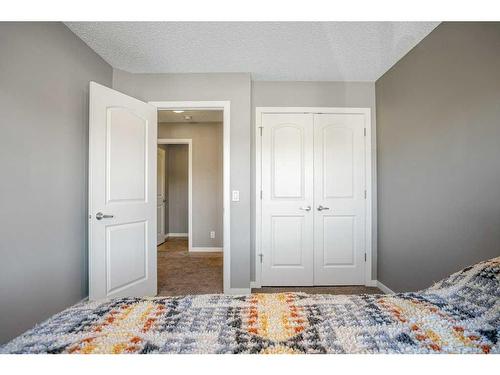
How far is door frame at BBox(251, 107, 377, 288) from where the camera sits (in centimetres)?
298

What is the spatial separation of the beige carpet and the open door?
40cm

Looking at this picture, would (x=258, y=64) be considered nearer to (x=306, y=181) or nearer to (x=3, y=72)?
(x=306, y=181)

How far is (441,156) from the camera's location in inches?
76.9

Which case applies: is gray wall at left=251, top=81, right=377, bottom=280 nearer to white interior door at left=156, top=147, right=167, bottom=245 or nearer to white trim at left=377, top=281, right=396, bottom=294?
white trim at left=377, top=281, right=396, bottom=294

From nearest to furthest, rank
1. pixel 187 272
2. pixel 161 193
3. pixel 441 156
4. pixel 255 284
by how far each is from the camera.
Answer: pixel 441 156 < pixel 255 284 < pixel 187 272 < pixel 161 193

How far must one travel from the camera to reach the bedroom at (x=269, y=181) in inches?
33.4

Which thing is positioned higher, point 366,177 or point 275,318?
point 366,177

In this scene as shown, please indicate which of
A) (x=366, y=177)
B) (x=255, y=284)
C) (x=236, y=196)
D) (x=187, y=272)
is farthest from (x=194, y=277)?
(x=366, y=177)

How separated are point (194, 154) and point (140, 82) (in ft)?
7.41

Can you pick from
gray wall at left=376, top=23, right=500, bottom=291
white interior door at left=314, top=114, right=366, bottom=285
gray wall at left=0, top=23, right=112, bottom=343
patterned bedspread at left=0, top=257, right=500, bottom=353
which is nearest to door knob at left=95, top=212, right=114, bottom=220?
gray wall at left=0, top=23, right=112, bottom=343

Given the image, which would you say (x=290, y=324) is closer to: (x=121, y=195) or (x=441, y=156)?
(x=441, y=156)

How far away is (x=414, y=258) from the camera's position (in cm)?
230

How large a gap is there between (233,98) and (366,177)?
5.62 feet

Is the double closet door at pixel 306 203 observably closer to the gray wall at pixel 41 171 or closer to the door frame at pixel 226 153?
the door frame at pixel 226 153
